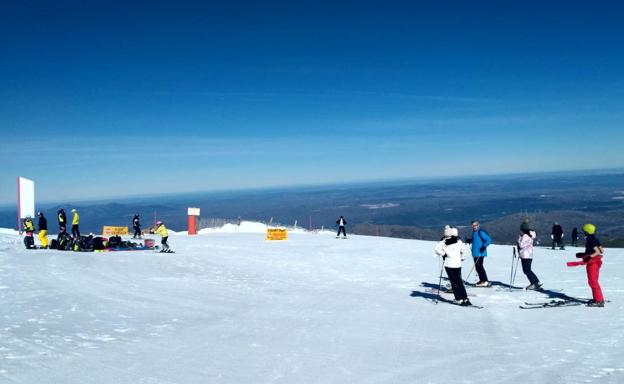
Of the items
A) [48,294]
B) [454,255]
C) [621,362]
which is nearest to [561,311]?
[454,255]

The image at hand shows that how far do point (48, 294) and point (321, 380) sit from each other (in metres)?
7.67

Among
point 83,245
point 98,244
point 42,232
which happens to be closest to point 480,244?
point 98,244

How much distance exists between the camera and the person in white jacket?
32.8 feet

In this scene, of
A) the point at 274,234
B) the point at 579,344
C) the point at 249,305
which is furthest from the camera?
the point at 274,234

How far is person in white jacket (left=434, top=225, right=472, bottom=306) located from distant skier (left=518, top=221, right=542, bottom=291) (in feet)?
8.93

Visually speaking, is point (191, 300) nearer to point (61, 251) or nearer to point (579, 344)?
point (579, 344)

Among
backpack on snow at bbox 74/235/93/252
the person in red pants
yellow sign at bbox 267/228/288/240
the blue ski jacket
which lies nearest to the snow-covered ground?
the person in red pants

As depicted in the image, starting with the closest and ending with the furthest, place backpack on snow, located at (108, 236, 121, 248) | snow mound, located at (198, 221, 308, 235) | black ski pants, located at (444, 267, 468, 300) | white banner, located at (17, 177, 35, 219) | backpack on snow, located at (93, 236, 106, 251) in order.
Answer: black ski pants, located at (444, 267, 468, 300), backpack on snow, located at (93, 236, 106, 251), backpack on snow, located at (108, 236, 121, 248), white banner, located at (17, 177, 35, 219), snow mound, located at (198, 221, 308, 235)

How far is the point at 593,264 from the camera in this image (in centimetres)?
941

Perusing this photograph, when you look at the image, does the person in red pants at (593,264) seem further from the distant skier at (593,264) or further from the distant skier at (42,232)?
the distant skier at (42,232)

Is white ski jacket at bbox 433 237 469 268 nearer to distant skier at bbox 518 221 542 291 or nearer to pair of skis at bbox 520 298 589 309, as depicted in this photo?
pair of skis at bbox 520 298 589 309

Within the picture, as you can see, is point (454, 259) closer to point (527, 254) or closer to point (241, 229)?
point (527, 254)

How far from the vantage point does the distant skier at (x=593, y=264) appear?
937 centimetres

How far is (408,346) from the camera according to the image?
681 cm
